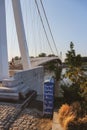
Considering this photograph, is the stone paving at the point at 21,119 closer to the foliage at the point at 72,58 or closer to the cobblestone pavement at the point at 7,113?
the cobblestone pavement at the point at 7,113

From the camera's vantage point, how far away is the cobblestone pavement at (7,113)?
6334 mm

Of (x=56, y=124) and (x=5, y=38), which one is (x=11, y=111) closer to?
(x=56, y=124)

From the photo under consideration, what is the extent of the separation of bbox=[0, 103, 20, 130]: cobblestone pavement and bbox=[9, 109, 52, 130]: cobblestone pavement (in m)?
0.14

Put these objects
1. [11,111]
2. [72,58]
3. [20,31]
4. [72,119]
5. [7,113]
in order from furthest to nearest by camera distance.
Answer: [20,31]
[72,58]
[11,111]
[7,113]
[72,119]

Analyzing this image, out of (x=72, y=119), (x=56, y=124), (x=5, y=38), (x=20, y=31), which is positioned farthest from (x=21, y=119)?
(x=20, y=31)

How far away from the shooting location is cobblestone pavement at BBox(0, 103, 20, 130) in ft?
20.8

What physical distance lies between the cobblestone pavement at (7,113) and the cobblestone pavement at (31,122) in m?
0.14

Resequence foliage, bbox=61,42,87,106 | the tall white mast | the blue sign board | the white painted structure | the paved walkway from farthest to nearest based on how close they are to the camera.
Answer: the tall white mast, the white painted structure, foliage, bbox=61,42,87,106, the blue sign board, the paved walkway

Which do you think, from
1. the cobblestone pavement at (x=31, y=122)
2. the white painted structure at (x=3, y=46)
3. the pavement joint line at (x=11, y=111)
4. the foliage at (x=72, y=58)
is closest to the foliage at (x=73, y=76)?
the foliage at (x=72, y=58)

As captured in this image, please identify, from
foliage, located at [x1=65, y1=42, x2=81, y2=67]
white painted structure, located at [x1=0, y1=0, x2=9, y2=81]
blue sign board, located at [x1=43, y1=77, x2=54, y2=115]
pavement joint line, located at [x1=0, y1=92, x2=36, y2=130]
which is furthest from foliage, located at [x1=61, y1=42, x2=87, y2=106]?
white painted structure, located at [x1=0, y1=0, x2=9, y2=81]

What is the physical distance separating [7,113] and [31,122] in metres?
0.86

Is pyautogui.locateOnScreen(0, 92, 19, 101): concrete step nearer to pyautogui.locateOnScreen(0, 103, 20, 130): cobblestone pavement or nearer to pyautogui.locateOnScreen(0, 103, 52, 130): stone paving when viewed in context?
pyautogui.locateOnScreen(0, 103, 20, 130): cobblestone pavement

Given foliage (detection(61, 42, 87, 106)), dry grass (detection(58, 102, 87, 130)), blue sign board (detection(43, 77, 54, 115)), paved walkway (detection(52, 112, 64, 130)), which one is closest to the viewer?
dry grass (detection(58, 102, 87, 130))

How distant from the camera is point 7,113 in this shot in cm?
729
